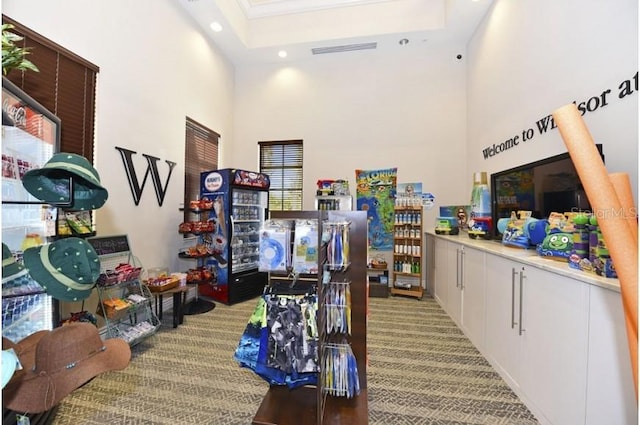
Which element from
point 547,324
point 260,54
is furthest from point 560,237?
point 260,54

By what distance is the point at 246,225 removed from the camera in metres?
4.74

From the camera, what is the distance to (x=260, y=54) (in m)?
5.48

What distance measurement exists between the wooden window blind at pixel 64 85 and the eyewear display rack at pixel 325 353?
99.0 inches

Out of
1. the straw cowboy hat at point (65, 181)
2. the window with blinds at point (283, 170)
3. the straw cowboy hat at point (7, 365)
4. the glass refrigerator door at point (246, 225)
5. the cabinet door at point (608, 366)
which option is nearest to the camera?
the straw cowboy hat at point (7, 365)

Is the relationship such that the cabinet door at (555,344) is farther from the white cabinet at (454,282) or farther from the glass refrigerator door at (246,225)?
the glass refrigerator door at (246,225)

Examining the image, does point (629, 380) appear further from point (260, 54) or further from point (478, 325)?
point (260, 54)

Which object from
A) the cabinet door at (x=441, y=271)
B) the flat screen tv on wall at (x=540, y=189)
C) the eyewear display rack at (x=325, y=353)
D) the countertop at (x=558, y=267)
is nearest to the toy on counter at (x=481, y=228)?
the flat screen tv on wall at (x=540, y=189)

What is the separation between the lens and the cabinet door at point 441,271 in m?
3.87

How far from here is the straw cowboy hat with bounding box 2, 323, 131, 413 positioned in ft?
2.93

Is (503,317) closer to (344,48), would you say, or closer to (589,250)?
(589,250)

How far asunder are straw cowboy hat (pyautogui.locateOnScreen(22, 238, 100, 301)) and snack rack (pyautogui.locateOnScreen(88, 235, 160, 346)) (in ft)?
5.78

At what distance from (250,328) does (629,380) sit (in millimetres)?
1899

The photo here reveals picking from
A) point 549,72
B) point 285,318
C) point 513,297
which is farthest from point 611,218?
point 549,72

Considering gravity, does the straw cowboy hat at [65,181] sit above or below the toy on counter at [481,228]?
above
